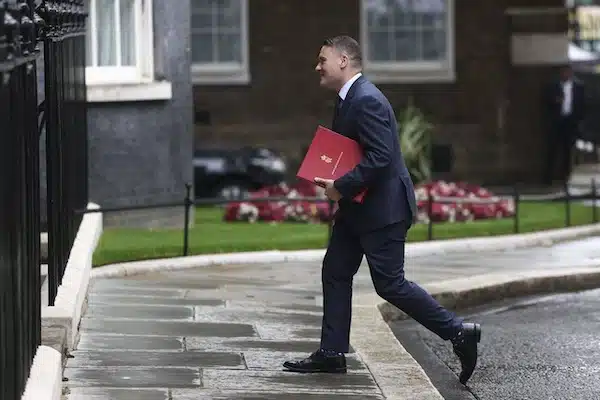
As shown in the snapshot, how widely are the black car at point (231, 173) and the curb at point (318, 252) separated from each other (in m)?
5.36

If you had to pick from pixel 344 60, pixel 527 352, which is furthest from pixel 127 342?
pixel 527 352

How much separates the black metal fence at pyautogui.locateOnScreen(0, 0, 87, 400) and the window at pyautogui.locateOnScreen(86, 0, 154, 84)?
17.6 feet

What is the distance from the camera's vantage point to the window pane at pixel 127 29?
55.1 ft

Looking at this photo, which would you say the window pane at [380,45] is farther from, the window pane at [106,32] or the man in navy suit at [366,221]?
the man in navy suit at [366,221]

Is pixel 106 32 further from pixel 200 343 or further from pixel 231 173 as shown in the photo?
pixel 200 343

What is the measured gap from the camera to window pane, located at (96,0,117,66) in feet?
53.7

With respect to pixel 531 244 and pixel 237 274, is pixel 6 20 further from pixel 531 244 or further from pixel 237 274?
pixel 531 244

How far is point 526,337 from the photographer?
35.7 feet

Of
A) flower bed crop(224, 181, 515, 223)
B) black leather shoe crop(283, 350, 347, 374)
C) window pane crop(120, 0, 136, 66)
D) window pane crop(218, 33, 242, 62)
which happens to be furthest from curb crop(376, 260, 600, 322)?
window pane crop(218, 33, 242, 62)

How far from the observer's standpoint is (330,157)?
8.72 m

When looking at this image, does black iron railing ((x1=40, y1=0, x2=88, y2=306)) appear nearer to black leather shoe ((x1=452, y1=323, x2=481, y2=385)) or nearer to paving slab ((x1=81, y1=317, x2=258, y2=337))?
paving slab ((x1=81, y1=317, x2=258, y2=337))

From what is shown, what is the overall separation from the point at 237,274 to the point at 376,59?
13010 mm

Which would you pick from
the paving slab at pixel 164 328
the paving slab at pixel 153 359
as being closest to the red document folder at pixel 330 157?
the paving slab at pixel 153 359

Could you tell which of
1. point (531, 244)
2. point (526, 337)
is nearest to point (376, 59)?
point (531, 244)
